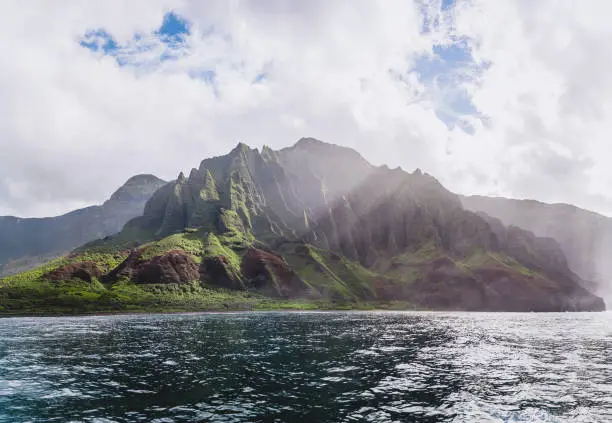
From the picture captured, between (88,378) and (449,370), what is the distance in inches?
1660

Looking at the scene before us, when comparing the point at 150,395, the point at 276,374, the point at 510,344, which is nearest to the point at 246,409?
the point at 150,395

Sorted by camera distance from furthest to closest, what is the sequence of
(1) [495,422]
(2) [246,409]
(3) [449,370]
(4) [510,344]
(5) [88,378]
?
(4) [510,344]
(3) [449,370]
(5) [88,378]
(2) [246,409]
(1) [495,422]

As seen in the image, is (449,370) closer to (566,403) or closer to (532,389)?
(532,389)

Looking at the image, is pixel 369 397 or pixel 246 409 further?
pixel 369 397

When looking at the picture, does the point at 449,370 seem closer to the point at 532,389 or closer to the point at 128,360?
the point at 532,389

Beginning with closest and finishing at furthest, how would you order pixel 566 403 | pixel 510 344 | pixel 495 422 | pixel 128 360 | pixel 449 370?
pixel 495 422
pixel 566 403
pixel 449 370
pixel 128 360
pixel 510 344

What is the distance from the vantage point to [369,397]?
36.3 metres

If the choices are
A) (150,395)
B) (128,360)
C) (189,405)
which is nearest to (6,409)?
(150,395)

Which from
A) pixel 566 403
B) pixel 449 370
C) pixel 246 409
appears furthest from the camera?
pixel 449 370

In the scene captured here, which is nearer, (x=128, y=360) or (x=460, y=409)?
(x=460, y=409)

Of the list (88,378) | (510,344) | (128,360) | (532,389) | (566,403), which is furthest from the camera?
(510,344)

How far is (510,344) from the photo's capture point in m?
78.3

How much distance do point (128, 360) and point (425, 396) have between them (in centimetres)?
4080

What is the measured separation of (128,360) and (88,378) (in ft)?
40.3
